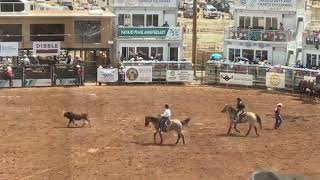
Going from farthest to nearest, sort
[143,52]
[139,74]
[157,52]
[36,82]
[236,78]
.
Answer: [157,52], [143,52], [139,74], [236,78], [36,82]

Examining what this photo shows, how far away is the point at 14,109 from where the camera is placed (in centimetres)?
3459

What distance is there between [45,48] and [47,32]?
2.71 metres

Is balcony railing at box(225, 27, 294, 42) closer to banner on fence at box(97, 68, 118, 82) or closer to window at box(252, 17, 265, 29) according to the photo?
window at box(252, 17, 265, 29)

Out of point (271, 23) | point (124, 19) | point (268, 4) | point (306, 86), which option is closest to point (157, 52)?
point (124, 19)

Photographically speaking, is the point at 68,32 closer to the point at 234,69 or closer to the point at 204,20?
the point at 234,69

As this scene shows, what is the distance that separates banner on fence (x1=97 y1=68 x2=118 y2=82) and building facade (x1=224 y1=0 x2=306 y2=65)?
33.8ft

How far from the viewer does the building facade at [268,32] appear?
4819 centimetres

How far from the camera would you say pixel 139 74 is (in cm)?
4434

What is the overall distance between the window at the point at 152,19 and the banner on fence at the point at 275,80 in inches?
459

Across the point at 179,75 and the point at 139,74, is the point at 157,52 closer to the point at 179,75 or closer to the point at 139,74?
the point at 179,75

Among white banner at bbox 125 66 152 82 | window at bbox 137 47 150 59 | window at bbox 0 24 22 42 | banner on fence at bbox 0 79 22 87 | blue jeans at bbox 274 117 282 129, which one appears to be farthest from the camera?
window at bbox 137 47 150 59

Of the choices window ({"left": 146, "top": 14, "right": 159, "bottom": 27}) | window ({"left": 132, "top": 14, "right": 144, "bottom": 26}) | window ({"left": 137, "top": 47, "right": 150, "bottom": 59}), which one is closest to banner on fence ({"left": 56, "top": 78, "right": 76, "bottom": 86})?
window ({"left": 137, "top": 47, "right": 150, "bottom": 59})

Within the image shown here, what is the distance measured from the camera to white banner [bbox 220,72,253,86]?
4372 cm

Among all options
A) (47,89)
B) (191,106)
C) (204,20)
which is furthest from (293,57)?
(204,20)
